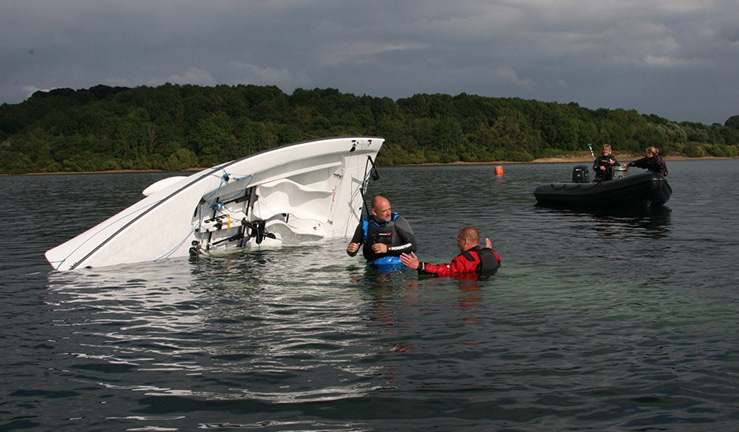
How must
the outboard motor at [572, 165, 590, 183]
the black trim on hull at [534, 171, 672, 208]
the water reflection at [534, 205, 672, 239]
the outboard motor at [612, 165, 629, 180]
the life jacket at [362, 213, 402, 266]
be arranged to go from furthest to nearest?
the outboard motor at [572, 165, 590, 183]
the outboard motor at [612, 165, 629, 180]
the black trim on hull at [534, 171, 672, 208]
the water reflection at [534, 205, 672, 239]
the life jacket at [362, 213, 402, 266]

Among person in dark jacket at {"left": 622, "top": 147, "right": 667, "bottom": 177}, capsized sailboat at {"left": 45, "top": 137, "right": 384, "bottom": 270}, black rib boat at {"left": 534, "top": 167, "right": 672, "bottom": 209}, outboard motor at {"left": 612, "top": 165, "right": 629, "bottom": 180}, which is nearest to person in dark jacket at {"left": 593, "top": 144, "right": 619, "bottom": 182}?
outboard motor at {"left": 612, "top": 165, "right": 629, "bottom": 180}

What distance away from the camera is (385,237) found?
9289 millimetres

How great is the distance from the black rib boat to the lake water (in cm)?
835

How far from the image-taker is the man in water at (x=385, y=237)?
9.20 metres

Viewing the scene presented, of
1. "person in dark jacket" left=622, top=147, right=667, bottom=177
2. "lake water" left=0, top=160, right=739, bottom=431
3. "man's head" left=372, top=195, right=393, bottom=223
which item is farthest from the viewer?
"person in dark jacket" left=622, top=147, right=667, bottom=177

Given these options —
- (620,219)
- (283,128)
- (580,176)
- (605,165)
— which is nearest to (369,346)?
(620,219)

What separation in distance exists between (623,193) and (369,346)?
1535cm

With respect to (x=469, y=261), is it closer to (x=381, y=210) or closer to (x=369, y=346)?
(x=381, y=210)

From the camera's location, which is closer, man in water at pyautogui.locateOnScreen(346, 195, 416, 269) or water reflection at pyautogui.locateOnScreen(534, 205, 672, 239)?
man in water at pyautogui.locateOnScreen(346, 195, 416, 269)

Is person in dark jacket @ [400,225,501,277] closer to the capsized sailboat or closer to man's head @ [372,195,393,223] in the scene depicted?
man's head @ [372,195,393,223]

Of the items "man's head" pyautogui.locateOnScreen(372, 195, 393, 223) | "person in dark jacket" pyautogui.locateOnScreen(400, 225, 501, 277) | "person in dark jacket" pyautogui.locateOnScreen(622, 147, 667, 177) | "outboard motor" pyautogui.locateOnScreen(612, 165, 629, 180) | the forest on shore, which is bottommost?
"person in dark jacket" pyautogui.locateOnScreen(400, 225, 501, 277)

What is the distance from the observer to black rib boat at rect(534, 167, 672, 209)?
19.2 metres

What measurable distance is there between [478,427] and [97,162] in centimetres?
9689

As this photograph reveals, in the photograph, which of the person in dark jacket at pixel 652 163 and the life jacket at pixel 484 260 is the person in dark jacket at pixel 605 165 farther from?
the life jacket at pixel 484 260
